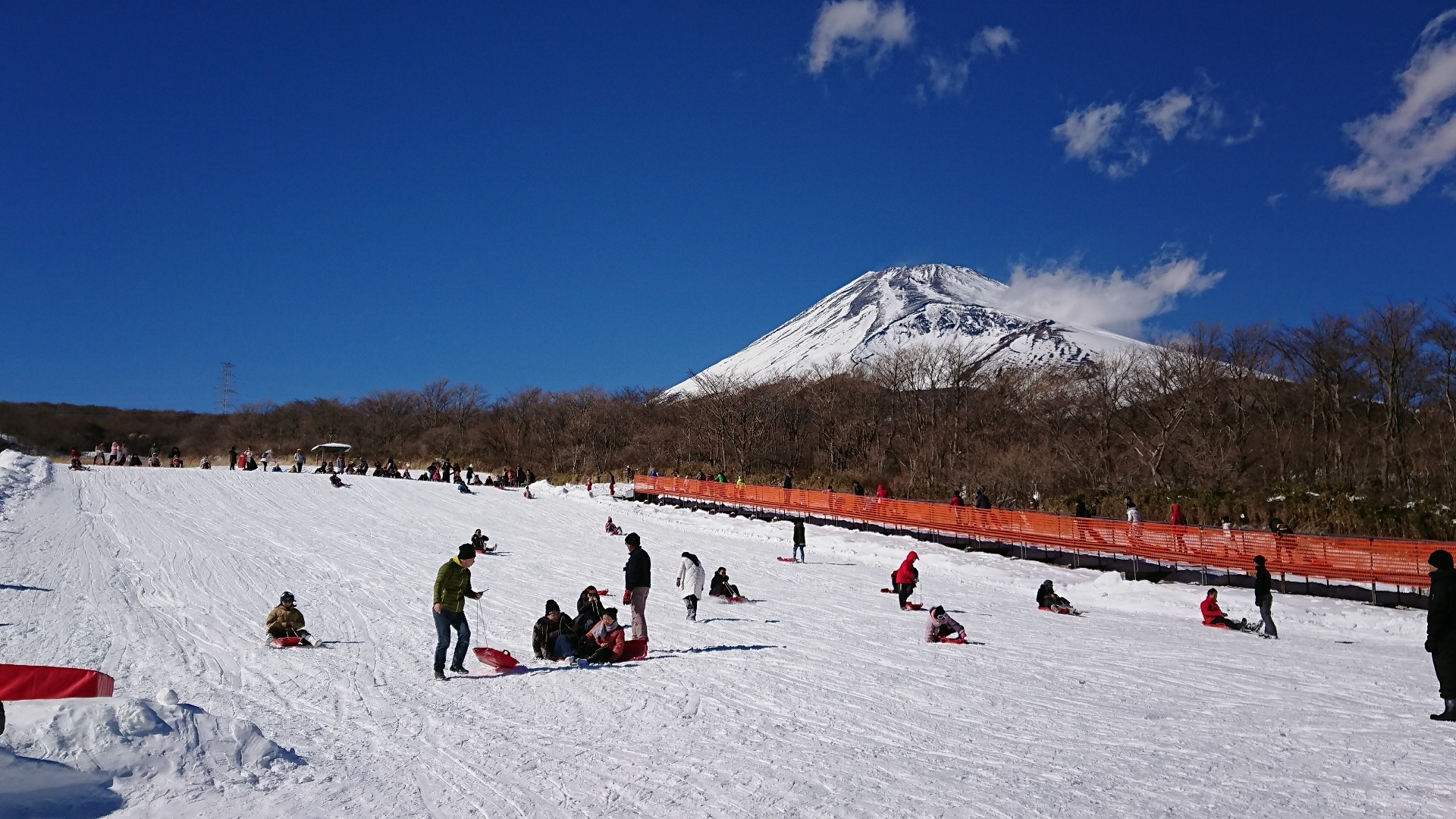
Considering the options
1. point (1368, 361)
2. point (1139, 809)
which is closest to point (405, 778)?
point (1139, 809)

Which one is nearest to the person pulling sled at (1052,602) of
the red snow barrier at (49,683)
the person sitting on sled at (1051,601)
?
the person sitting on sled at (1051,601)

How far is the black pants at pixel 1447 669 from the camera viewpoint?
7.09 m

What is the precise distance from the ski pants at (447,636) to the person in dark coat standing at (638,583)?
6.95 ft

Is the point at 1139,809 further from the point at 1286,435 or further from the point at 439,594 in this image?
the point at 1286,435

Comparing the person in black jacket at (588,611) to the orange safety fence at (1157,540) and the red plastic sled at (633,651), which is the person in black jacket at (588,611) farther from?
the orange safety fence at (1157,540)

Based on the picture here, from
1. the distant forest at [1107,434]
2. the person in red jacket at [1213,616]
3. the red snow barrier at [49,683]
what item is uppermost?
the distant forest at [1107,434]

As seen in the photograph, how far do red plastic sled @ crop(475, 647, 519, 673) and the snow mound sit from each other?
372cm

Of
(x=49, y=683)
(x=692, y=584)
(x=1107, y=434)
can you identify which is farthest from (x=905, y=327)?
(x=49, y=683)

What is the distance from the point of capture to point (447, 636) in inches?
352

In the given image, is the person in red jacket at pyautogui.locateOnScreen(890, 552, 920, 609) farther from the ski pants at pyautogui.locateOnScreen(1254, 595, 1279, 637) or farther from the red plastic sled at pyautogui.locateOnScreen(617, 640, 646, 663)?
the red plastic sled at pyautogui.locateOnScreen(617, 640, 646, 663)

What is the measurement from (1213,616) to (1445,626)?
7731 millimetres

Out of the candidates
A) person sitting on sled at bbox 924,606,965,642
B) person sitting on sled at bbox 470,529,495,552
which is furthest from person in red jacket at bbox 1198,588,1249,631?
person sitting on sled at bbox 470,529,495,552

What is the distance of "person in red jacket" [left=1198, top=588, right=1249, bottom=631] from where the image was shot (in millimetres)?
14203

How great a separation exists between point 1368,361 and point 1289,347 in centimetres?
383
